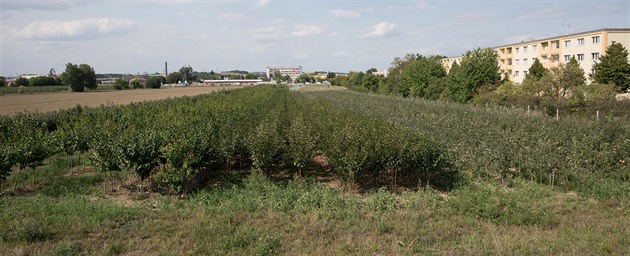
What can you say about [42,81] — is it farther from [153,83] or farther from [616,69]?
[616,69]

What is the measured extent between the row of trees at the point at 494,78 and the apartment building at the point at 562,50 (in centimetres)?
491

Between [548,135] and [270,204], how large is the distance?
1250 cm

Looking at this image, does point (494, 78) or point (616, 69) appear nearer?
point (616, 69)

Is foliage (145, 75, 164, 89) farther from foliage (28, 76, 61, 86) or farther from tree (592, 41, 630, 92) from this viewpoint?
tree (592, 41, 630, 92)

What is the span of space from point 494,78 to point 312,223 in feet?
145

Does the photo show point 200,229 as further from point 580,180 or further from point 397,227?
point 580,180

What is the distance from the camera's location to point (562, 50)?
55312 mm

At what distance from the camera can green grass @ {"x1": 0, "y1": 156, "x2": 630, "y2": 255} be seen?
7.32 meters

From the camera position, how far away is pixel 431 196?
10672 millimetres

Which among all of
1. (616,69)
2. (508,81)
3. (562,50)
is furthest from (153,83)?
(616,69)

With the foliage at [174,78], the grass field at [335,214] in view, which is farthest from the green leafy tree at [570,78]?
the foliage at [174,78]

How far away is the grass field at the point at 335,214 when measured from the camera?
7.40 meters

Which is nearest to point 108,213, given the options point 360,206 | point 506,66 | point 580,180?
point 360,206

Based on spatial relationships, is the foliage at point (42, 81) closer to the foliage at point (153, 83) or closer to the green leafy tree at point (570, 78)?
the foliage at point (153, 83)
